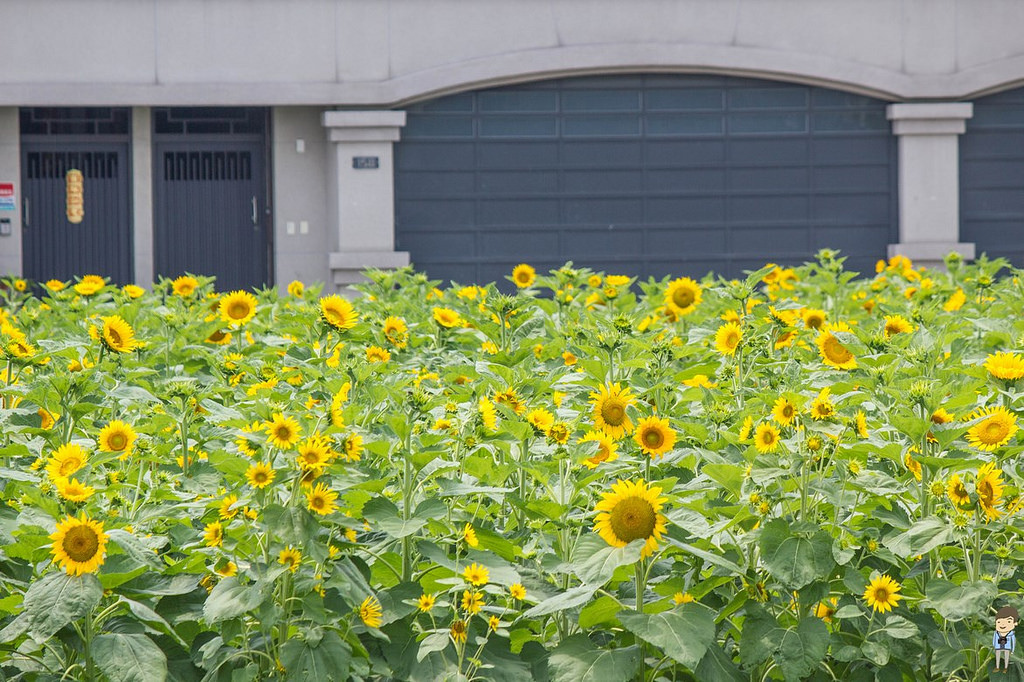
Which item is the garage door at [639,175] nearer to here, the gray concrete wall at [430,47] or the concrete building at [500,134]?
the concrete building at [500,134]

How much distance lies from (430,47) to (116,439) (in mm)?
15408

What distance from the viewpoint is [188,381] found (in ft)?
12.1

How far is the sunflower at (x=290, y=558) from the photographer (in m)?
2.61

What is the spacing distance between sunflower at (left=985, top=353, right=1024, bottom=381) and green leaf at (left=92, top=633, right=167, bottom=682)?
2.01 metres

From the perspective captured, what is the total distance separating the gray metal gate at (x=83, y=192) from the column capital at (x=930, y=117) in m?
10.7

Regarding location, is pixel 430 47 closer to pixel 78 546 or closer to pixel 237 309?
pixel 237 309

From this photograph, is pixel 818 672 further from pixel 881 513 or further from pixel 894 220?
pixel 894 220

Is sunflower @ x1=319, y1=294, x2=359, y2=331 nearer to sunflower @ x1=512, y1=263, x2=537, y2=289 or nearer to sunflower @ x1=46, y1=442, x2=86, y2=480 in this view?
sunflower @ x1=46, y1=442, x2=86, y2=480

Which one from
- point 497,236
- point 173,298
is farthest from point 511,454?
point 497,236

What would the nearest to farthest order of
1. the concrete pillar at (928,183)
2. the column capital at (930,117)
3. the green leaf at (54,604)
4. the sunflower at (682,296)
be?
the green leaf at (54,604)
the sunflower at (682,296)
the column capital at (930,117)
the concrete pillar at (928,183)

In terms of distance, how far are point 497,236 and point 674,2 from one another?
13.1ft

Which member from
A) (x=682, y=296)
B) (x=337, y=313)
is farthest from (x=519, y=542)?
(x=682, y=296)

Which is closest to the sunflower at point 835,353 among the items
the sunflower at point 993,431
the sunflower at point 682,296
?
the sunflower at point 993,431

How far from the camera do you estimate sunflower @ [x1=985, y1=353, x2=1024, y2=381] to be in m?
3.15
